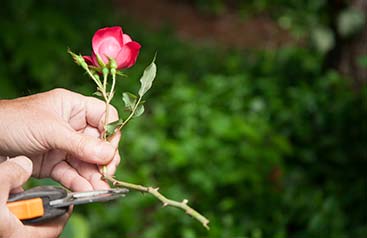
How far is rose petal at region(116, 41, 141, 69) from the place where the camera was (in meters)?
1.10

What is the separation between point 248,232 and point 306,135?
742mm

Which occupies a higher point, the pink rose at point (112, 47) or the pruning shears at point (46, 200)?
the pink rose at point (112, 47)

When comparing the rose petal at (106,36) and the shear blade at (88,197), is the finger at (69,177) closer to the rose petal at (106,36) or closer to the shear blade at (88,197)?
the shear blade at (88,197)

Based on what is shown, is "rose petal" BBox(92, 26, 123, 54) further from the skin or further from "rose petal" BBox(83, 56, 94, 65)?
the skin

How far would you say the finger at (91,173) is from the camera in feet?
3.73

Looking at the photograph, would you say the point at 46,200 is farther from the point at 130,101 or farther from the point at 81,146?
the point at 130,101

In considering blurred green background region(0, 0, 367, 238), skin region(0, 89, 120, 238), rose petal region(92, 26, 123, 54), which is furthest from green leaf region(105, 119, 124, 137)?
blurred green background region(0, 0, 367, 238)

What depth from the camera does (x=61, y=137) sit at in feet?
3.65

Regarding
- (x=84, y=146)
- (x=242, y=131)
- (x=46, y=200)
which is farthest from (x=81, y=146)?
(x=242, y=131)

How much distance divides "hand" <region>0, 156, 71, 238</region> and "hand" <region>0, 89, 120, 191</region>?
85mm

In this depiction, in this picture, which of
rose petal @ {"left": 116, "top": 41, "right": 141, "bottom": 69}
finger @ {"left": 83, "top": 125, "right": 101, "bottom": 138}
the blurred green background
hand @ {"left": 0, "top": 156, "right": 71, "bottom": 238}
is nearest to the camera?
hand @ {"left": 0, "top": 156, "right": 71, "bottom": 238}

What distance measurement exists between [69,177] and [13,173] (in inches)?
7.6

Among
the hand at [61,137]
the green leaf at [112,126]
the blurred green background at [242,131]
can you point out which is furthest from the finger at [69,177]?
the blurred green background at [242,131]

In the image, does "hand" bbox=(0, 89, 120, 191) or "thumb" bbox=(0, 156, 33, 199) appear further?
"hand" bbox=(0, 89, 120, 191)
